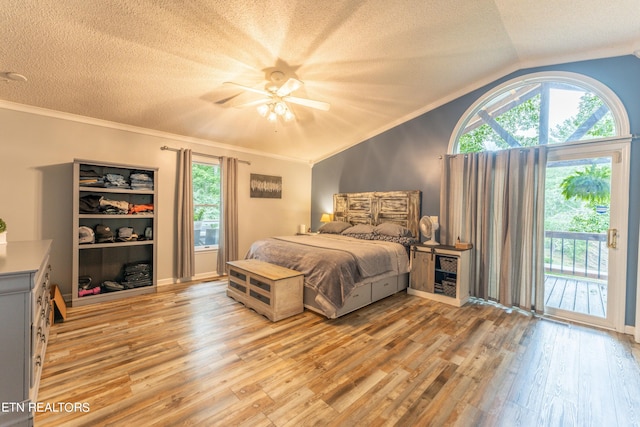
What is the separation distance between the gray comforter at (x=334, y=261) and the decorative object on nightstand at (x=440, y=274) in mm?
202

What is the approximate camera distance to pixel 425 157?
4.43 m

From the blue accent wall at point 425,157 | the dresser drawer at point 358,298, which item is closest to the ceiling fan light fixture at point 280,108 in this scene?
the dresser drawer at point 358,298

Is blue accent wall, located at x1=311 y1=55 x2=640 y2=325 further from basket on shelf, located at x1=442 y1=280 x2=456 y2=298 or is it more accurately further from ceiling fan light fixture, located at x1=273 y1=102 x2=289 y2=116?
ceiling fan light fixture, located at x1=273 y1=102 x2=289 y2=116

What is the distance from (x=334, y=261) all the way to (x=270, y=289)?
2.56 feet

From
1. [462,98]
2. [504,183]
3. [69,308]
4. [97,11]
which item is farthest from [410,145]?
[69,308]

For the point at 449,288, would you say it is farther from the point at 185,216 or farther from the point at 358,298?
the point at 185,216

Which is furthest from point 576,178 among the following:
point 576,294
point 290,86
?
point 290,86

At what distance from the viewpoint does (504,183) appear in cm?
351

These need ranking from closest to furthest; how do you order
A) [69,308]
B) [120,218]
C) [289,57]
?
[289,57], [69,308], [120,218]

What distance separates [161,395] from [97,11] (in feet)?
9.13

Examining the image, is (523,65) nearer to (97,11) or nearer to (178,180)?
(97,11)

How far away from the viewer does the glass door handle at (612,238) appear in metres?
2.91

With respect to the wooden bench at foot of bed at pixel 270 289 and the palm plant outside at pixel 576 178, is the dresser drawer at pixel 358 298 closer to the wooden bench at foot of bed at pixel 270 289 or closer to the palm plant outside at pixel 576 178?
the wooden bench at foot of bed at pixel 270 289

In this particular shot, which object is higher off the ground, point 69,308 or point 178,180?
point 178,180
